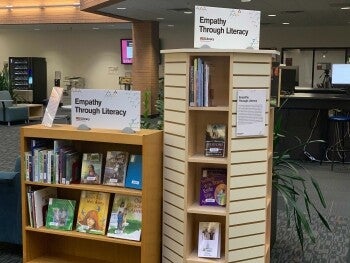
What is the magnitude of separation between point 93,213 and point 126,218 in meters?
0.27

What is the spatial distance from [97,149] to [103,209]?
18.7 inches

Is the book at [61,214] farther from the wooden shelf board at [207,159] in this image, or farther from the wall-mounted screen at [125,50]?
the wall-mounted screen at [125,50]

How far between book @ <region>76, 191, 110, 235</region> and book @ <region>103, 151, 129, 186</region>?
0.44 ft

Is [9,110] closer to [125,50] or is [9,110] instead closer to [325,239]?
[125,50]

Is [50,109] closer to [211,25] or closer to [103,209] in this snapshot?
[103,209]

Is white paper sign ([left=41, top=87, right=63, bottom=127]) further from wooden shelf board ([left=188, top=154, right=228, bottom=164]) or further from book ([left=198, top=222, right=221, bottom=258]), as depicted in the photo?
book ([left=198, top=222, right=221, bottom=258])

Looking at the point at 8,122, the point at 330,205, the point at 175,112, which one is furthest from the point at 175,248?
the point at 8,122

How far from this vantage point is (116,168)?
11.3 feet

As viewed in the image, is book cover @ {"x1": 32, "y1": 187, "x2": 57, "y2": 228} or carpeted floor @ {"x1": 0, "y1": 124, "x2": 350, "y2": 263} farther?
carpeted floor @ {"x1": 0, "y1": 124, "x2": 350, "y2": 263}

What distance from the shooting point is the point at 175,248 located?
10.8ft

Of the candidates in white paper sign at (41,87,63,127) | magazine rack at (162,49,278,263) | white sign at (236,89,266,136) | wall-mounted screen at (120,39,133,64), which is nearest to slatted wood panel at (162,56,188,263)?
magazine rack at (162,49,278,263)

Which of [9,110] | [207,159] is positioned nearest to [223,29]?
[207,159]

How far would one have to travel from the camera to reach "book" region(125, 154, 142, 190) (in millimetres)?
3344

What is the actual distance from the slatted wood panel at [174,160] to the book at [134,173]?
0.56 feet
